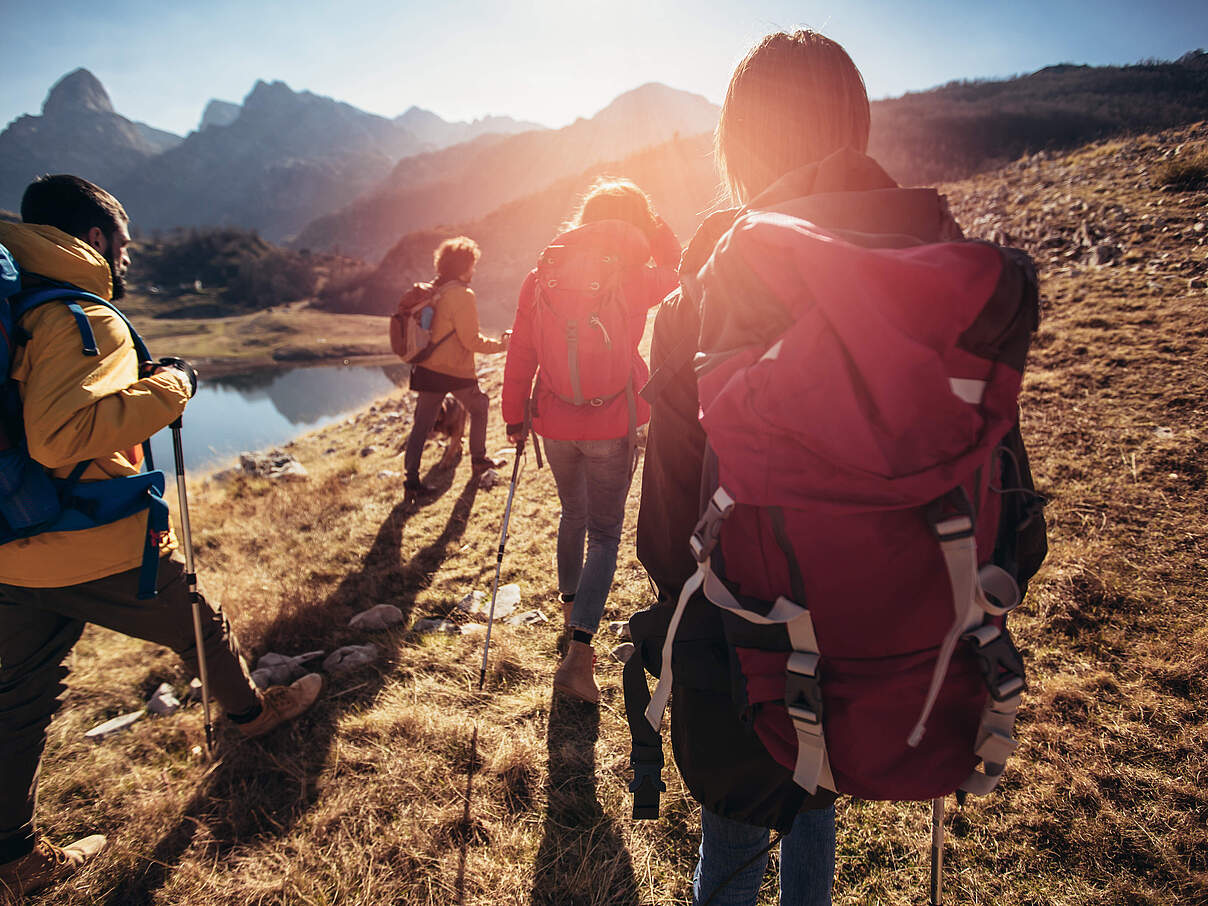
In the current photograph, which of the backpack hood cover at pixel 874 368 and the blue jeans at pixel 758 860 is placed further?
the blue jeans at pixel 758 860

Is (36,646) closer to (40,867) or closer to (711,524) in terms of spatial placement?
(40,867)

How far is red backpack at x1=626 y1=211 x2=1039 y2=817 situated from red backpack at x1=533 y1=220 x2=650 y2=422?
1.49 meters

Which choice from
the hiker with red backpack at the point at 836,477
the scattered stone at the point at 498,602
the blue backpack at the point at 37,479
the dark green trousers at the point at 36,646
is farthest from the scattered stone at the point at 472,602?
the hiker with red backpack at the point at 836,477

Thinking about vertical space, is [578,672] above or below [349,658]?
above

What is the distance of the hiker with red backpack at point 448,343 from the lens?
5137 mm

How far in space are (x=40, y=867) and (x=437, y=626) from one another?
203cm

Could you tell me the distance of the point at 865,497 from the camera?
0.94 m

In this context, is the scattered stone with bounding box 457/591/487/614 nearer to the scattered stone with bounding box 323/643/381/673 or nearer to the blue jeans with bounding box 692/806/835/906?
the scattered stone with bounding box 323/643/381/673

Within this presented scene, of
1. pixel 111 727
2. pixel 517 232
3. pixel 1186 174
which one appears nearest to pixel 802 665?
pixel 111 727

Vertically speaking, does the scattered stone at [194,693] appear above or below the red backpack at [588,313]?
below

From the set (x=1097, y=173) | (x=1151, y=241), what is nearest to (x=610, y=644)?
(x=1151, y=241)

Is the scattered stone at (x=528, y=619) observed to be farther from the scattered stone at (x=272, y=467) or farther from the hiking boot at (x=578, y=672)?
the scattered stone at (x=272, y=467)

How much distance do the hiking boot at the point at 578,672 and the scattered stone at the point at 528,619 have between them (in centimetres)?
87

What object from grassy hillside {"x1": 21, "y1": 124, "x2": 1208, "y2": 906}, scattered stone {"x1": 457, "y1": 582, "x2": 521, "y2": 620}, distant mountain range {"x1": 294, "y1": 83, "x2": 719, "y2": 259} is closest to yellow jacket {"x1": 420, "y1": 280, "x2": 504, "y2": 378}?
grassy hillside {"x1": 21, "y1": 124, "x2": 1208, "y2": 906}
